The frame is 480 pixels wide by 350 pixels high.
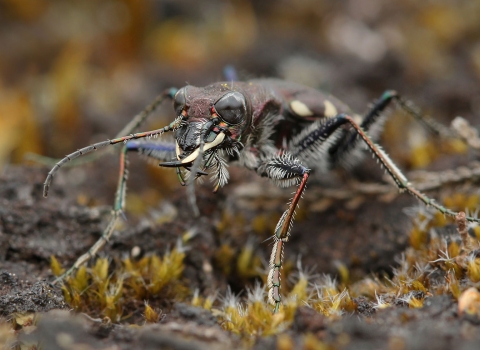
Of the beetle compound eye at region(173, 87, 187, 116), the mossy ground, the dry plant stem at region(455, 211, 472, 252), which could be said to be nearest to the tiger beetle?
the beetle compound eye at region(173, 87, 187, 116)

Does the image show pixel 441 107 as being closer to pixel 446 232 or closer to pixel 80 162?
pixel 446 232

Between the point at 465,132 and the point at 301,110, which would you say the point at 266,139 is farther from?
the point at 465,132

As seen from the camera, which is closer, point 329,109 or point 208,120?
point 208,120

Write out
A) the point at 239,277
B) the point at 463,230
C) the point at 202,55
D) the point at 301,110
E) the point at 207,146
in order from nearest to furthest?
the point at 463,230 → the point at 207,146 → the point at 239,277 → the point at 301,110 → the point at 202,55

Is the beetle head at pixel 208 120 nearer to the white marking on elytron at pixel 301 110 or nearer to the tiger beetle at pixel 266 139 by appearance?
the tiger beetle at pixel 266 139

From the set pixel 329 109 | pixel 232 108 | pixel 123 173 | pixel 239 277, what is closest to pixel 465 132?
pixel 329 109

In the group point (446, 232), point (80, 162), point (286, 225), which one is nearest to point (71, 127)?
point (80, 162)

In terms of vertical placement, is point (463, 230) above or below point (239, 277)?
above

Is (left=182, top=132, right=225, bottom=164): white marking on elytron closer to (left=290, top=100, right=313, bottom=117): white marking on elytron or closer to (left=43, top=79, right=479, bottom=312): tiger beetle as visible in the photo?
(left=43, top=79, right=479, bottom=312): tiger beetle
